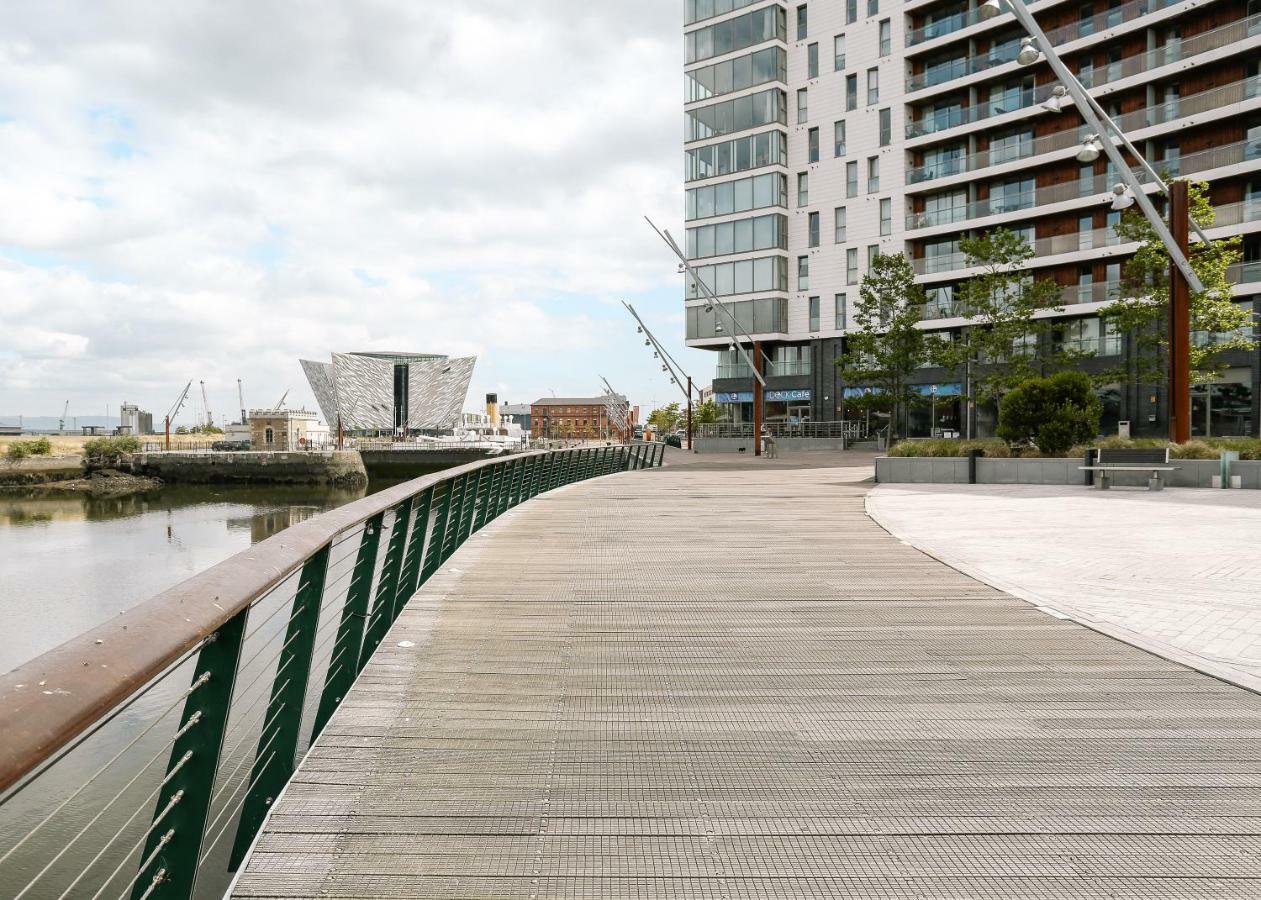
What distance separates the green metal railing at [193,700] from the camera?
1.44 meters

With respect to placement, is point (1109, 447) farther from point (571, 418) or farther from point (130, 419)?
point (571, 418)

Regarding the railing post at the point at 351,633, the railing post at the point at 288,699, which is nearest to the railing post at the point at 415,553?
the railing post at the point at 351,633

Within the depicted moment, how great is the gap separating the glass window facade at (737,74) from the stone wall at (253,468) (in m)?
37.3

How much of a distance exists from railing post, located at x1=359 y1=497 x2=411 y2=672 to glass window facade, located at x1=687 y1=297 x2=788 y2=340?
48863 millimetres

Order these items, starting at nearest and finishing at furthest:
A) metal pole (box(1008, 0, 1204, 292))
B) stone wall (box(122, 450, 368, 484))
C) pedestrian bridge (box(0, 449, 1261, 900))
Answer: pedestrian bridge (box(0, 449, 1261, 900))
metal pole (box(1008, 0, 1204, 292))
stone wall (box(122, 450, 368, 484))

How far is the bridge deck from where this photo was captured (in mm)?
2906

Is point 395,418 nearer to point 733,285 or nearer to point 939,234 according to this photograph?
point 733,285

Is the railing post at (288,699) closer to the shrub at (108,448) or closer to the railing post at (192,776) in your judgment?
the railing post at (192,776)

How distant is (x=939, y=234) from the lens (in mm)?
49062

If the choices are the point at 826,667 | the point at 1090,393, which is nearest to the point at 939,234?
the point at 1090,393

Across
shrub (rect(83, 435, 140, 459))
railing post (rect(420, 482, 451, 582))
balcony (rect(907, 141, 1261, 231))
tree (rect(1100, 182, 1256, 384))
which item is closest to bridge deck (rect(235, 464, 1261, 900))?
railing post (rect(420, 482, 451, 582))

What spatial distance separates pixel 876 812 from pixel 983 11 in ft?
52.0

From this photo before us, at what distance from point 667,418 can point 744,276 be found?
7423 cm

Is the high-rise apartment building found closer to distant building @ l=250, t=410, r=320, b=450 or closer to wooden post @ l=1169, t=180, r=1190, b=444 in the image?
wooden post @ l=1169, t=180, r=1190, b=444
